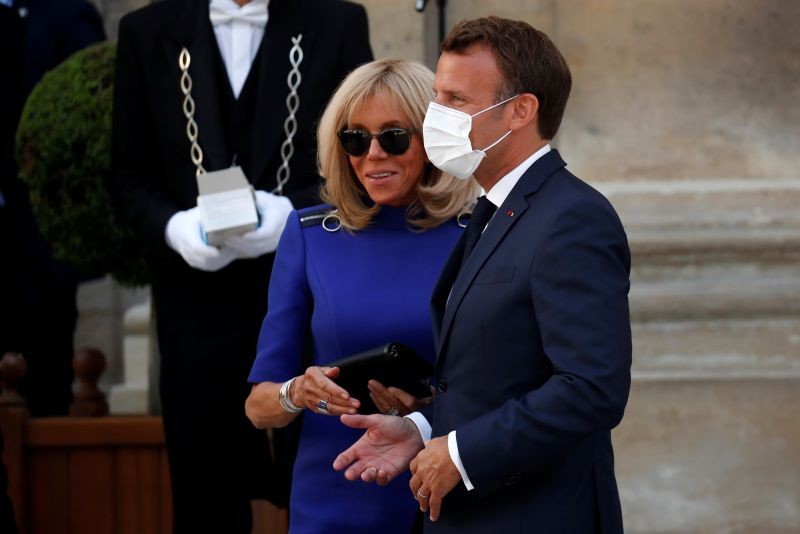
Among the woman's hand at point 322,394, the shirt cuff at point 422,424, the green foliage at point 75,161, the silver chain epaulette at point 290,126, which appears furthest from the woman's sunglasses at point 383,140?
the green foliage at point 75,161

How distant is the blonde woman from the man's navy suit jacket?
0.54 m

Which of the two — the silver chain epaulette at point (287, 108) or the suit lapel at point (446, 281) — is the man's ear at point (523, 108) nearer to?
the suit lapel at point (446, 281)

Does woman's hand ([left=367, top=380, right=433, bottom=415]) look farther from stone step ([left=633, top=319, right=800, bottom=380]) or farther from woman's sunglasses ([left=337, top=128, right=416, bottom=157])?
stone step ([left=633, top=319, right=800, bottom=380])

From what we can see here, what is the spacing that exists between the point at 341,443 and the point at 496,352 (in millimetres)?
829

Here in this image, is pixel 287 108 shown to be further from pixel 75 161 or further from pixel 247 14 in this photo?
pixel 75 161

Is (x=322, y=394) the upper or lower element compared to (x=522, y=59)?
lower

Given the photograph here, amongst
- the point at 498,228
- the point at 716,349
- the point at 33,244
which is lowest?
the point at 33,244

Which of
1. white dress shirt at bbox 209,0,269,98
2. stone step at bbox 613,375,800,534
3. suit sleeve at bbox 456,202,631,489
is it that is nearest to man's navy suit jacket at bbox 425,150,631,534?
suit sleeve at bbox 456,202,631,489

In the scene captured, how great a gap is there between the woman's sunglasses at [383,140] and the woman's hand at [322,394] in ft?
1.75

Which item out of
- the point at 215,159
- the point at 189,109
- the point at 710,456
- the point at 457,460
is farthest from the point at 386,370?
the point at 710,456

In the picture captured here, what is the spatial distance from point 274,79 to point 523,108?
1.59 m

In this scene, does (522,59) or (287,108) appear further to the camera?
(287,108)

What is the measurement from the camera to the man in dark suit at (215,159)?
14.1ft

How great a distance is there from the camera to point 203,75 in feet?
14.2
